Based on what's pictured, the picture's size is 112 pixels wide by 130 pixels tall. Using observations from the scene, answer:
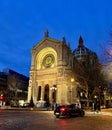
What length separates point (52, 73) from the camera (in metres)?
70.1

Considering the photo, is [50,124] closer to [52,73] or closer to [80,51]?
[52,73]

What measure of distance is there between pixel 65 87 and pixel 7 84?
30.5 metres

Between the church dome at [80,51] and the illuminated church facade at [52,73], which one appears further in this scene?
the church dome at [80,51]

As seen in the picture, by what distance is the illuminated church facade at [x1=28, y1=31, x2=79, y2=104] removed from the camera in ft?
218

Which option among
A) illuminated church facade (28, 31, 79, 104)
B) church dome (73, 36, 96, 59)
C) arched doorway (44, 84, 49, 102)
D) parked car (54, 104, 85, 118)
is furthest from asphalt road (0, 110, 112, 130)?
church dome (73, 36, 96, 59)

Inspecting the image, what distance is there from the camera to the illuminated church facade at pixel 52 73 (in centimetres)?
6644

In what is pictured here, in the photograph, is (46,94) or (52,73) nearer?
(52,73)

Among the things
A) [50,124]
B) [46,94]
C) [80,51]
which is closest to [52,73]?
[46,94]

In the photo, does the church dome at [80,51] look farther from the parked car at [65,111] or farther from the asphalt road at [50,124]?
the asphalt road at [50,124]

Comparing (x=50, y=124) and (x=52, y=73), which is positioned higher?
(x=52, y=73)

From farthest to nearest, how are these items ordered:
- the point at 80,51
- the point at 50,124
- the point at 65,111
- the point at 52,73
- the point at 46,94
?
the point at 80,51
the point at 46,94
the point at 52,73
the point at 65,111
the point at 50,124

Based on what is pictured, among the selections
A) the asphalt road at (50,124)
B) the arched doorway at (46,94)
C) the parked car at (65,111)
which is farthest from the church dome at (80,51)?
the asphalt road at (50,124)

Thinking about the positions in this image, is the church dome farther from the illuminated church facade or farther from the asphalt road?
the asphalt road

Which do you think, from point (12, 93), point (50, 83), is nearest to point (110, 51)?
point (50, 83)
